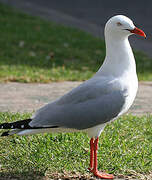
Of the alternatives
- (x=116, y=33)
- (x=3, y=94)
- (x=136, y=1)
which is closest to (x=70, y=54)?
(x=3, y=94)

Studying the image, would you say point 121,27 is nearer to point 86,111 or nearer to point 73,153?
point 86,111

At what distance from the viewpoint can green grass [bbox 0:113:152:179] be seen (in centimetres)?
369

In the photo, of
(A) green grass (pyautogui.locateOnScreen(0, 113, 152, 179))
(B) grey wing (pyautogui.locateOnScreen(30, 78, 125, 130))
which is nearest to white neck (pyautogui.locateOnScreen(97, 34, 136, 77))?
(B) grey wing (pyautogui.locateOnScreen(30, 78, 125, 130))

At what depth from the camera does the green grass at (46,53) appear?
7.59m

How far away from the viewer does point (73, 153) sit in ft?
13.1

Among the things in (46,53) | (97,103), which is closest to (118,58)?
(97,103)

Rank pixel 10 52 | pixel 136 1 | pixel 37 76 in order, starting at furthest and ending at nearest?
pixel 136 1 < pixel 10 52 < pixel 37 76

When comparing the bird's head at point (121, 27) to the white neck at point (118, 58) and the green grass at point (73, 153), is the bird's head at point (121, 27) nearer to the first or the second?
the white neck at point (118, 58)

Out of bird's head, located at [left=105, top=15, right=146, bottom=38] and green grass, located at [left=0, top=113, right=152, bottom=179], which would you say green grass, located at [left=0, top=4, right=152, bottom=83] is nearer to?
green grass, located at [left=0, top=113, right=152, bottom=179]

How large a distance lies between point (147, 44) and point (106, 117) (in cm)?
934

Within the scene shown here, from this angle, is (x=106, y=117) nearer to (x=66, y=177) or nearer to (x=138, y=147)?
(x=66, y=177)

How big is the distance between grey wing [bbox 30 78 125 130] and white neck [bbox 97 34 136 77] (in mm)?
209

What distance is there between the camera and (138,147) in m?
4.29

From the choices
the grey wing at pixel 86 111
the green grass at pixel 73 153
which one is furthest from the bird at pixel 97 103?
the green grass at pixel 73 153
